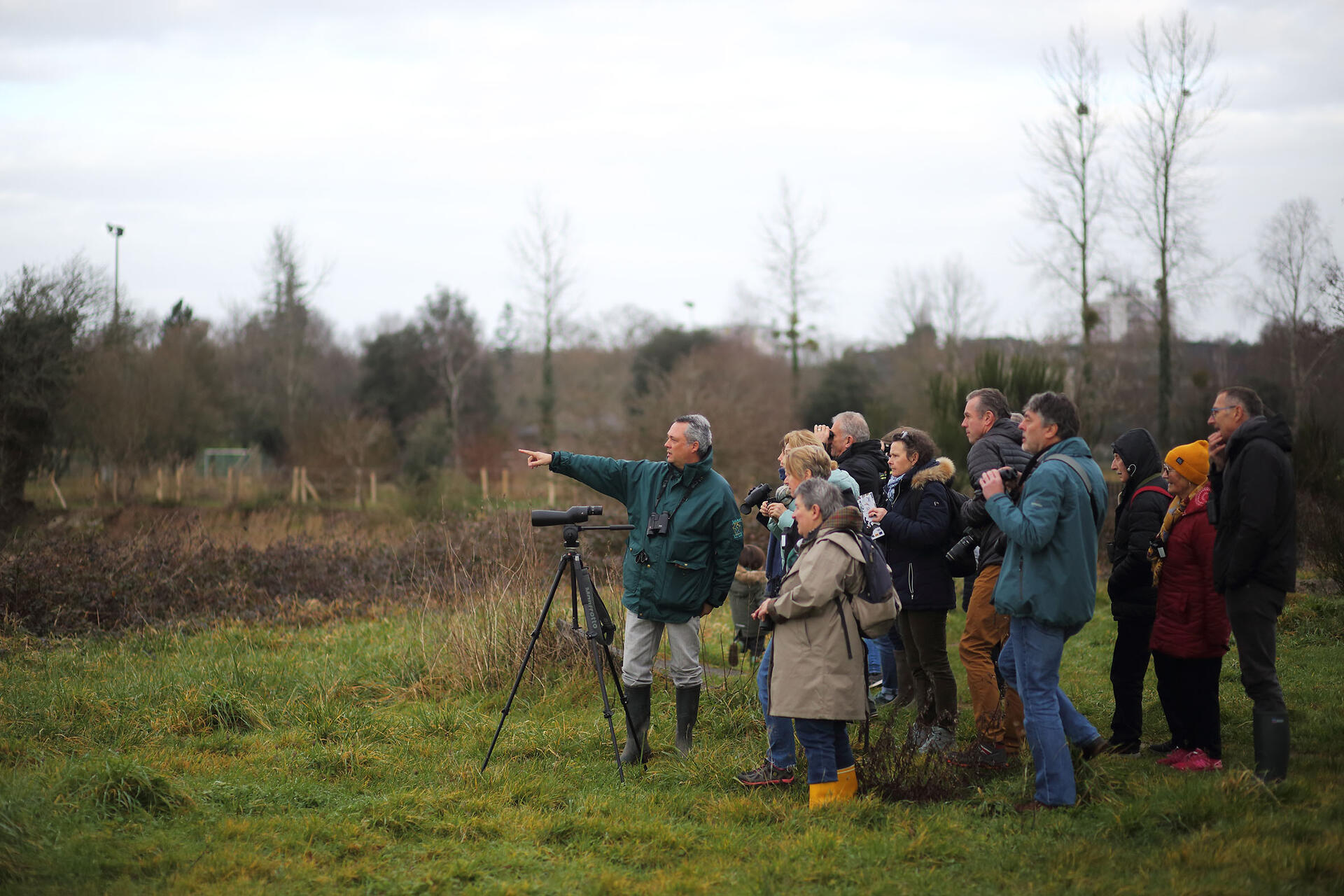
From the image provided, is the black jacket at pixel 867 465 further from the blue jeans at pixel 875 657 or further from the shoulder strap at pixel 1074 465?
the shoulder strap at pixel 1074 465

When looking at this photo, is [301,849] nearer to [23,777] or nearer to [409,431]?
[23,777]

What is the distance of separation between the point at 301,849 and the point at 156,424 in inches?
1055

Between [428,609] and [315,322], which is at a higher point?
[315,322]

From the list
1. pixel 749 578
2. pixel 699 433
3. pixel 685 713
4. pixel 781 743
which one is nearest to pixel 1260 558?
pixel 781 743

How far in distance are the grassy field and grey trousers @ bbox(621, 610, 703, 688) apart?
1.50 feet

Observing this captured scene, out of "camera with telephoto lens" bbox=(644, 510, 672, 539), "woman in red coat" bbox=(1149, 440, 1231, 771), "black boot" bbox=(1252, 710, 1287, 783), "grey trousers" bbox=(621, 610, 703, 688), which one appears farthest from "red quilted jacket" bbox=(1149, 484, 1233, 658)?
"camera with telephoto lens" bbox=(644, 510, 672, 539)

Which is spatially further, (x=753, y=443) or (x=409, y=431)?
(x=409, y=431)

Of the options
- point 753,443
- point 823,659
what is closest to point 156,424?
point 753,443

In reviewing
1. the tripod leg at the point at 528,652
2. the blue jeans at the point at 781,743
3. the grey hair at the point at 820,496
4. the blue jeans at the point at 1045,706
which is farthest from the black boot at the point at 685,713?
the blue jeans at the point at 1045,706

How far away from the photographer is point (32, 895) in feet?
11.7

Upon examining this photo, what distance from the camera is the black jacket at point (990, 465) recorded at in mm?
5188

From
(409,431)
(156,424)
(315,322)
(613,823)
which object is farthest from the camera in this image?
(315,322)

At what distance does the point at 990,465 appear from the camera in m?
5.19

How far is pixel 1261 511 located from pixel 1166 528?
92cm
